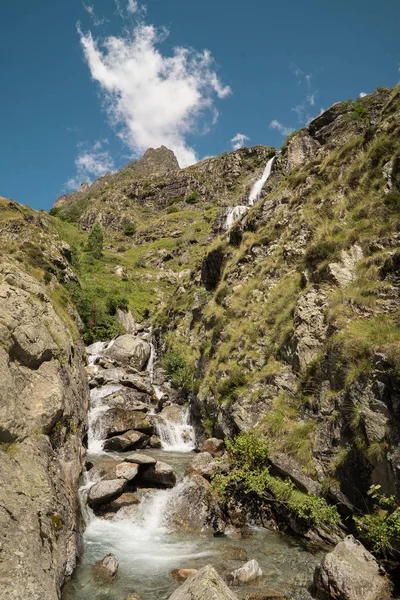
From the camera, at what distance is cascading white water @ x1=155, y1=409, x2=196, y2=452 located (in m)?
24.4

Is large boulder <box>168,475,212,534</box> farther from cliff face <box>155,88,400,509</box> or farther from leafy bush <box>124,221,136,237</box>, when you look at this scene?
leafy bush <box>124,221,136,237</box>

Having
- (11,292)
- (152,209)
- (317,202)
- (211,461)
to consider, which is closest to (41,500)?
(11,292)

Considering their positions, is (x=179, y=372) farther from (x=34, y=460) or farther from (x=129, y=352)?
(x=34, y=460)

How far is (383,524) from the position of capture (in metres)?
9.36

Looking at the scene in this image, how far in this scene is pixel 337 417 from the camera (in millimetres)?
13211

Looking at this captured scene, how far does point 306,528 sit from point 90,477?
32.4ft

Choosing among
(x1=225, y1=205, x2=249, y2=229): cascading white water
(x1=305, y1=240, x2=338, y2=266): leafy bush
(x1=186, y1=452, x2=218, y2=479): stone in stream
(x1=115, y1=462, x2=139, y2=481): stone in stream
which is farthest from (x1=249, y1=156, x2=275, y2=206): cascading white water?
(x1=115, y1=462, x2=139, y2=481): stone in stream

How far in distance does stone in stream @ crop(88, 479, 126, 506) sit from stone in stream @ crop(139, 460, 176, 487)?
1529 millimetres

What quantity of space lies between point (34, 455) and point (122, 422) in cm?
1511

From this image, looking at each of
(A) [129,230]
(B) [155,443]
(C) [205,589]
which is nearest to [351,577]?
(C) [205,589]

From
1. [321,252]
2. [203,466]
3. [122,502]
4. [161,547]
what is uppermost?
[321,252]

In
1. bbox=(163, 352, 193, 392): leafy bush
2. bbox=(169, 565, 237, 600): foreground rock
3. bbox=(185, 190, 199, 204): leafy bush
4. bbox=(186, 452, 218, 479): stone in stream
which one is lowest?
bbox=(169, 565, 237, 600): foreground rock

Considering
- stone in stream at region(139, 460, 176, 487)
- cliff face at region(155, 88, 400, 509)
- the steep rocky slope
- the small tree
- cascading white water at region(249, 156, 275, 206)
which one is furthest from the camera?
the small tree

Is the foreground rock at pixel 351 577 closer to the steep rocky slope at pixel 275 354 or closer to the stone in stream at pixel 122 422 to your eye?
the steep rocky slope at pixel 275 354
